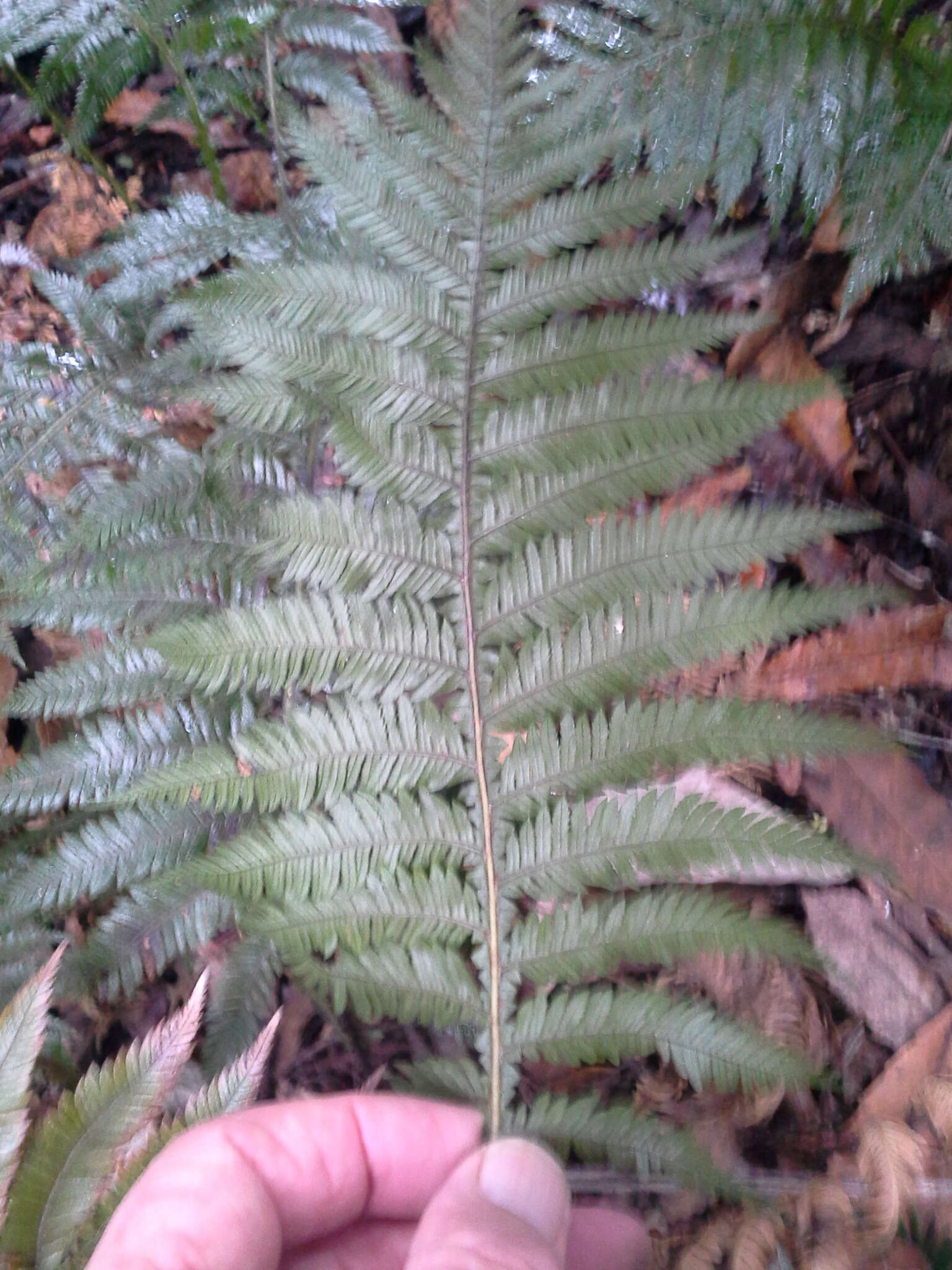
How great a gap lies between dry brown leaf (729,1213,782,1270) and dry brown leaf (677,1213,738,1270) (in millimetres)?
24

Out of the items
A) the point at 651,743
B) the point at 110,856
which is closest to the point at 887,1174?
the point at 651,743

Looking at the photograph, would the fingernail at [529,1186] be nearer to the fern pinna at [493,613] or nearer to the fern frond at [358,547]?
the fern pinna at [493,613]

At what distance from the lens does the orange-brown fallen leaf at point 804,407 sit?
1.71m

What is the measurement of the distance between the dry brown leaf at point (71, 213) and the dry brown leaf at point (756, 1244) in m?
3.31

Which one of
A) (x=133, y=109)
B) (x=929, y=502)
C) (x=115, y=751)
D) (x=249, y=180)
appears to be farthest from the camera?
(x=133, y=109)

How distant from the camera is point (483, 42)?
1070 millimetres

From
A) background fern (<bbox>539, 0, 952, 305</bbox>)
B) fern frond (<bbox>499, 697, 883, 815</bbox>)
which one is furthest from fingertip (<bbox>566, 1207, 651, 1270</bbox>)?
background fern (<bbox>539, 0, 952, 305</bbox>)

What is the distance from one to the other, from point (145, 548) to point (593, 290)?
99 cm

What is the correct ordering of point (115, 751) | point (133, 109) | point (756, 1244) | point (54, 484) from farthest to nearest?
point (133, 109) → point (54, 484) → point (115, 751) → point (756, 1244)

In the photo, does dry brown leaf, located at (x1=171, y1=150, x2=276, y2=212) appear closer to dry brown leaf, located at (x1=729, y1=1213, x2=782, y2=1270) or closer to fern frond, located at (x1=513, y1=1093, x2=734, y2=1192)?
fern frond, located at (x1=513, y1=1093, x2=734, y2=1192)

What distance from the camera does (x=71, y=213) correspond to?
298cm

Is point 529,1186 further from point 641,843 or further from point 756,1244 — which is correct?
point 641,843

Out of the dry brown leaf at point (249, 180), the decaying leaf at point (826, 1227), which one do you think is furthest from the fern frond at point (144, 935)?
the dry brown leaf at point (249, 180)

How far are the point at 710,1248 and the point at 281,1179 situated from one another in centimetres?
59
